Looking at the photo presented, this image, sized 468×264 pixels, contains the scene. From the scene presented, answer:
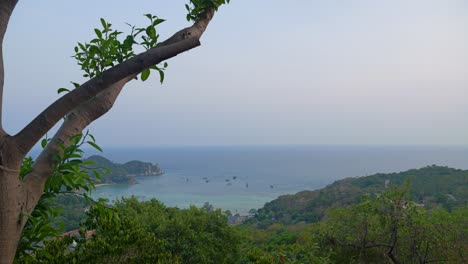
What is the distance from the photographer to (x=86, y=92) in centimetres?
158

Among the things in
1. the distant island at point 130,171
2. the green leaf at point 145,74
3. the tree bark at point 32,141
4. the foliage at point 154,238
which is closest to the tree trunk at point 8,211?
the tree bark at point 32,141

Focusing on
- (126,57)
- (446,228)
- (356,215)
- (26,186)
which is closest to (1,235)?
(26,186)

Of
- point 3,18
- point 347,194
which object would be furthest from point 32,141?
point 347,194

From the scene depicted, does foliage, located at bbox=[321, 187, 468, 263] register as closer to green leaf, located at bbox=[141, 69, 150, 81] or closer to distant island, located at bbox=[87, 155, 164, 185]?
green leaf, located at bbox=[141, 69, 150, 81]

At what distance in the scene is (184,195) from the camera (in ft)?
161

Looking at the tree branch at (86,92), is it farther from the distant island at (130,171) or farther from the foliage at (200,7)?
the distant island at (130,171)

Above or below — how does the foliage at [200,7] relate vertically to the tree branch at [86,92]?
above

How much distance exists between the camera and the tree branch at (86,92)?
5.13ft

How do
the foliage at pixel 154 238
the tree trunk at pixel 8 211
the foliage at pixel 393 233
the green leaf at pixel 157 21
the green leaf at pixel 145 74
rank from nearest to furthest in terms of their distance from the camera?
1. the tree trunk at pixel 8 211
2. the green leaf at pixel 157 21
3. the green leaf at pixel 145 74
4. the foliage at pixel 154 238
5. the foliage at pixel 393 233

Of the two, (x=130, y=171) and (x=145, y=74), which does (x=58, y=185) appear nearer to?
(x=145, y=74)

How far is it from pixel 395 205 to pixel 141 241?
3730 millimetres

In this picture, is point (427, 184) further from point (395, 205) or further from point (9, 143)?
point (9, 143)

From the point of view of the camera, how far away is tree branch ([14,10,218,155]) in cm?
156

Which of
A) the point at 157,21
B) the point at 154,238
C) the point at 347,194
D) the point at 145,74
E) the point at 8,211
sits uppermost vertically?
the point at 157,21
